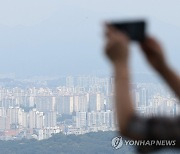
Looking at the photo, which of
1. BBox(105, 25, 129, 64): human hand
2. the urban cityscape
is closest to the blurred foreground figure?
BBox(105, 25, 129, 64): human hand

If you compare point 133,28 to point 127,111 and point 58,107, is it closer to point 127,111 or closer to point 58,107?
point 127,111

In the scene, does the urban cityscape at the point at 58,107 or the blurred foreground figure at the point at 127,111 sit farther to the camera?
the urban cityscape at the point at 58,107

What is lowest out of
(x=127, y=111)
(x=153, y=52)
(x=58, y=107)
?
(x=58, y=107)

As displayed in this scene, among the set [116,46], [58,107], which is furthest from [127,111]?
[58,107]

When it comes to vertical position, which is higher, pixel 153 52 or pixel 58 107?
pixel 153 52

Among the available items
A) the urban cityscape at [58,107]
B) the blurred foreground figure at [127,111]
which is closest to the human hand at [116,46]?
the blurred foreground figure at [127,111]

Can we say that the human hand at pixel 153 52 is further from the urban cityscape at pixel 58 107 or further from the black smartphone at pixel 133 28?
the urban cityscape at pixel 58 107

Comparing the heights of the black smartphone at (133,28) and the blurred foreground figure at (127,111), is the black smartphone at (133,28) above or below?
above
